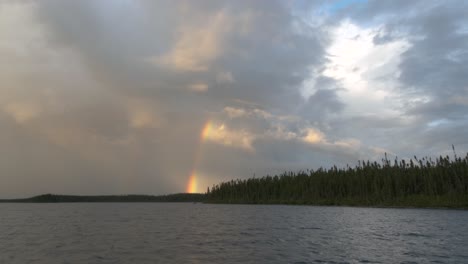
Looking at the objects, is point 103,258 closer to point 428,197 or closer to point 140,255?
point 140,255

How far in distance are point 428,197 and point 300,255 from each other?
5125 inches

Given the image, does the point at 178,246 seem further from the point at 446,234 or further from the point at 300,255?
the point at 446,234

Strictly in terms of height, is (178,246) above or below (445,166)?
below

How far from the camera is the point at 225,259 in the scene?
1176 inches

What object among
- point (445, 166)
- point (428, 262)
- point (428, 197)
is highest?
point (445, 166)

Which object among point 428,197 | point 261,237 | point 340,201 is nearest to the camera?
point 261,237

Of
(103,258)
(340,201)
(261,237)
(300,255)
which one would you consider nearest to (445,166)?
(340,201)

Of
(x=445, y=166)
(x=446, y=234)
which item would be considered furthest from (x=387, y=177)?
(x=446, y=234)

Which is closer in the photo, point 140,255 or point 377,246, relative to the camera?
point 140,255

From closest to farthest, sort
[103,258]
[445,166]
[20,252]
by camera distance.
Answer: [103,258] → [20,252] → [445,166]

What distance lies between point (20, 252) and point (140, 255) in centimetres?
1153

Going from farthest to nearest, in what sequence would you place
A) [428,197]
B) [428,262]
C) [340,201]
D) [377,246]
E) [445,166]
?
[340,201] → [445,166] → [428,197] → [377,246] → [428,262]

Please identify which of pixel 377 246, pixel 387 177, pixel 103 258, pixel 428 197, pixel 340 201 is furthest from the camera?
pixel 340 201

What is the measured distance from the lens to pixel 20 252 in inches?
1356
